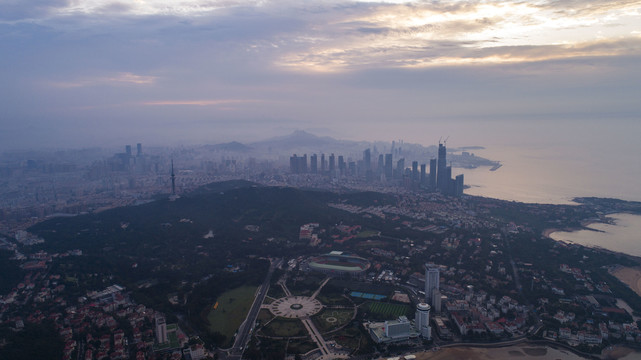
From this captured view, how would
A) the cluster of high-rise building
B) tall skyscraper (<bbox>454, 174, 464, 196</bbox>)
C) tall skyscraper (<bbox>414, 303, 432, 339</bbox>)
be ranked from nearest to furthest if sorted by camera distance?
1. tall skyscraper (<bbox>414, 303, 432, 339</bbox>)
2. tall skyscraper (<bbox>454, 174, 464, 196</bbox>)
3. the cluster of high-rise building

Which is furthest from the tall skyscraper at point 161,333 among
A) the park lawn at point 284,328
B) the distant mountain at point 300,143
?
the distant mountain at point 300,143

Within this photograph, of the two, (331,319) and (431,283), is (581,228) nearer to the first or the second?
(431,283)

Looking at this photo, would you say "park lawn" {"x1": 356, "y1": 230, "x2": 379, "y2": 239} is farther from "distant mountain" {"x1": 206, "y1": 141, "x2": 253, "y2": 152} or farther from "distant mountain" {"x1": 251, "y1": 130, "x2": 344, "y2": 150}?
"distant mountain" {"x1": 251, "y1": 130, "x2": 344, "y2": 150}

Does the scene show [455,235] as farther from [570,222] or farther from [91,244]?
[91,244]

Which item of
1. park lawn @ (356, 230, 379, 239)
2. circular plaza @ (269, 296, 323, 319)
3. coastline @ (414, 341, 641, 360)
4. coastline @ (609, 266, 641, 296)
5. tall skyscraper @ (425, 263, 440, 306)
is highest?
tall skyscraper @ (425, 263, 440, 306)

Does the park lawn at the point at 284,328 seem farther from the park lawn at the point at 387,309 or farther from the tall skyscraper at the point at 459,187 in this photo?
the tall skyscraper at the point at 459,187

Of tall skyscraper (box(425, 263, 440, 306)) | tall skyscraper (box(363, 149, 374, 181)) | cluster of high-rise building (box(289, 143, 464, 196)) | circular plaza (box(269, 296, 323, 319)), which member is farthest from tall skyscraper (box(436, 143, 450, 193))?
circular plaza (box(269, 296, 323, 319))

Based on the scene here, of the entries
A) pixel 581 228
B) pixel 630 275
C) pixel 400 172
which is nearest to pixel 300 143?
pixel 400 172
